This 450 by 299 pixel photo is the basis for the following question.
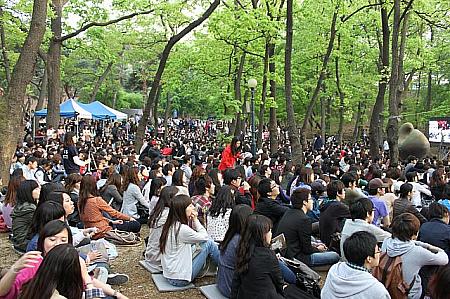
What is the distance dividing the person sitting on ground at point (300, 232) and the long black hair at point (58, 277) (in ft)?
11.6

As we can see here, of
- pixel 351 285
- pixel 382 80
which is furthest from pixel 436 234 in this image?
pixel 382 80

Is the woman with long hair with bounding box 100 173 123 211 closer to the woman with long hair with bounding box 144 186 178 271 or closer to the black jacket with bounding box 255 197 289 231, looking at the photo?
the woman with long hair with bounding box 144 186 178 271

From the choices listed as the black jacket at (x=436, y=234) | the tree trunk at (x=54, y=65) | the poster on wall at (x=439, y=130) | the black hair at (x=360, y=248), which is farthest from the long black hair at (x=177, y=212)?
the poster on wall at (x=439, y=130)

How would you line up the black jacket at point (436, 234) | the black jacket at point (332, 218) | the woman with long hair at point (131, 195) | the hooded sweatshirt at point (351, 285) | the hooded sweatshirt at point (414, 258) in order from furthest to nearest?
the woman with long hair at point (131, 195) < the black jacket at point (332, 218) < the black jacket at point (436, 234) < the hooded sweatshirt at point (414, 258) < the hooded sweatshirt at point (351, 285)

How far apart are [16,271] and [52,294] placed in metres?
0.59

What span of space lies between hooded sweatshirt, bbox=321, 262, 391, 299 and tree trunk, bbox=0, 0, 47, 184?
820 centimetres

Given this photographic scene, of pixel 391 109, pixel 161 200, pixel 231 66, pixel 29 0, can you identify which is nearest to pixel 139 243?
pixel 161 200

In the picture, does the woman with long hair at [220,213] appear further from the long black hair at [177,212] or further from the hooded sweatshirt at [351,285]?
the hooded sweatshirt at [351,285]

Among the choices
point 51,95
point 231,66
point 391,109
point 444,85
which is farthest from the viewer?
point 444,85

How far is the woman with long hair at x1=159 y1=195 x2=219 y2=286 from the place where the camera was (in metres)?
5.80

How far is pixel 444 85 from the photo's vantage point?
3244cm

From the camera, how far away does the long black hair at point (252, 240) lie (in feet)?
15.0

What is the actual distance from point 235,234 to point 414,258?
181 centimetres

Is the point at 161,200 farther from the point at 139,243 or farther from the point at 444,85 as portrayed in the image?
the point at 444,85
